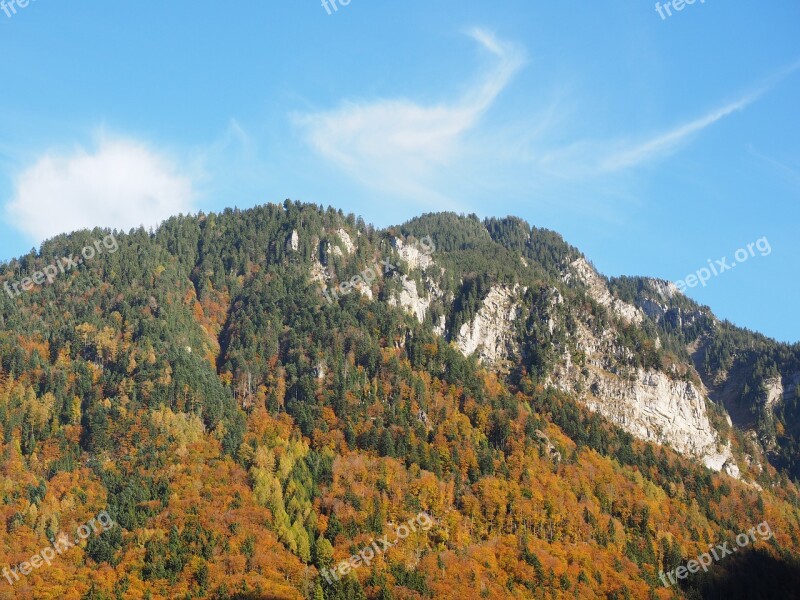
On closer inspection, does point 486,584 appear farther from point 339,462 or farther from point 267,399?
point 267,399

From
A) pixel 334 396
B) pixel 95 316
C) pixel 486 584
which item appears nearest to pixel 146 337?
pixel 95 316

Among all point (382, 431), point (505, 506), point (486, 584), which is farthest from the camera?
point (382, 431)

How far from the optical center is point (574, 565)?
14338 centimetres

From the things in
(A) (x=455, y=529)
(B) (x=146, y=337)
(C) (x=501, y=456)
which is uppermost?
(B) (x=146, y=337)

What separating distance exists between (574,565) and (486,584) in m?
20.1

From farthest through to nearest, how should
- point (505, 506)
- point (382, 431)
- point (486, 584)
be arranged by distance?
point (382, 431) → point (505, 506) → point (486, 584)

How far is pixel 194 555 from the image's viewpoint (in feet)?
423

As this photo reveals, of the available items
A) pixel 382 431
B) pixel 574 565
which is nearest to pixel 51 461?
pixel 382 431

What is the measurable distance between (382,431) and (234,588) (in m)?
54.5

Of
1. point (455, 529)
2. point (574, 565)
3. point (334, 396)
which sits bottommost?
point (574, 565)

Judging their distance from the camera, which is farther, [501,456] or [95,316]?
[95,316]

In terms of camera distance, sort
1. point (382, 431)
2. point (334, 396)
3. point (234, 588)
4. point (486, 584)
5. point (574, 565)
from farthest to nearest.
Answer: point (334, 396) → point (382, 431) → point (574, 565) → point (486, 584) → point (234, 588)

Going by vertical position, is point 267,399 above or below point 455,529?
→ above

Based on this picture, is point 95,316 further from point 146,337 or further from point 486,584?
point 486,584
